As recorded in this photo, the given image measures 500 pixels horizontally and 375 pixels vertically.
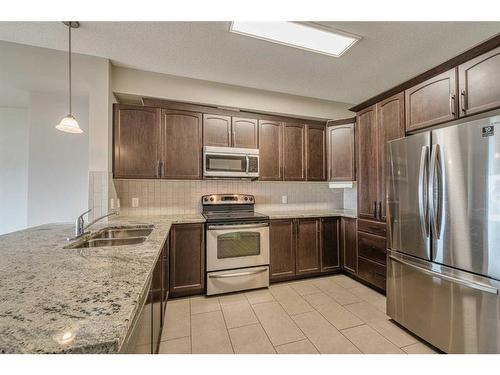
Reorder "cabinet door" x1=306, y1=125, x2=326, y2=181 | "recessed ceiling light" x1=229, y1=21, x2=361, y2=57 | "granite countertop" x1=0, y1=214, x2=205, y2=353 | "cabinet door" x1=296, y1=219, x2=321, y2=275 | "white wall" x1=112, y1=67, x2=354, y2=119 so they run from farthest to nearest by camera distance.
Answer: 1. "cabinet door" x1=306, y1=125, x2=326, y2=181
2. "cabinet door" x1=296, y1=219, x2=321, y2=275
3. "white wall" x1=112, y1=67, x2=354, y2=119
4. "recessed ceiling light" x1=229, y1=21, x2=361, y2=57
5. "granite countertop" x1=0, y1=214, x2=205, y2=353

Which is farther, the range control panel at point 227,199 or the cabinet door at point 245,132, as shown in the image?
the range control panel at point 227,199

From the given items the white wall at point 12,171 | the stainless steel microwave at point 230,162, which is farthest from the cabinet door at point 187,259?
the white wall at point 12,171

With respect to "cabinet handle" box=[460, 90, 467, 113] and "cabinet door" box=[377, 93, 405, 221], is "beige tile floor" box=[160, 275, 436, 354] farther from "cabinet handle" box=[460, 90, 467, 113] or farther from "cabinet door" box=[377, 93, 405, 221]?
"cabinet handle" box=[460, 90, 467, 113]

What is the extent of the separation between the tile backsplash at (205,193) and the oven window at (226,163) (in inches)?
15.8

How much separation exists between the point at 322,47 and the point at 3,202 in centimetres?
487

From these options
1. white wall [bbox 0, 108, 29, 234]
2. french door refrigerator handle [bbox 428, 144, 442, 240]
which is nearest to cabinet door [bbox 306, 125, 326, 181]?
french door refrigerator handle [bbox 428, 144, 442, 240]

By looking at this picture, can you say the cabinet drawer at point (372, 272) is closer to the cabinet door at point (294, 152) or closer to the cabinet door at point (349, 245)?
the cabinet door at point (349, 245)

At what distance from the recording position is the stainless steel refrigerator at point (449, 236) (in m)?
1.39

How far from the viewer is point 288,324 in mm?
2043

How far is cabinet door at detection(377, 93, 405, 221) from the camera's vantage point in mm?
2219

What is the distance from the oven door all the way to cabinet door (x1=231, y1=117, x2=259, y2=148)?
1099mm

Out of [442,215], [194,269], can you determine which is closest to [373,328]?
[442,215]

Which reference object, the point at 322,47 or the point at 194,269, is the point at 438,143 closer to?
the point at 322,47

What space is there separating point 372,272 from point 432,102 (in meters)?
1.89
